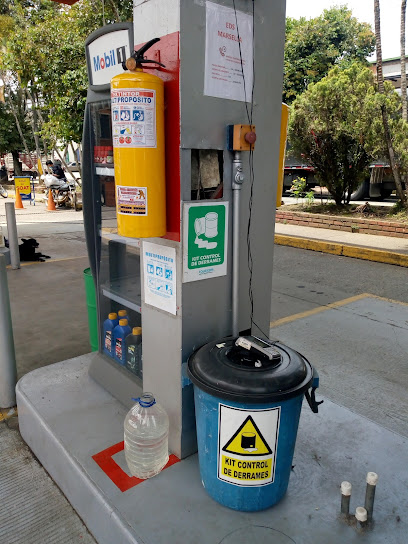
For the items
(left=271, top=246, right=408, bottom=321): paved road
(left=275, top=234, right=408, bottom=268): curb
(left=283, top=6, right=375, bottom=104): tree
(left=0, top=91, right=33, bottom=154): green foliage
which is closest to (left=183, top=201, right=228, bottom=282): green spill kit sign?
(left=271, top=246, right=408, bottom=321): paved road

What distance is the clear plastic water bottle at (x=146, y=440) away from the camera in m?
2.21

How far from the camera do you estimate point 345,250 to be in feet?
27.3

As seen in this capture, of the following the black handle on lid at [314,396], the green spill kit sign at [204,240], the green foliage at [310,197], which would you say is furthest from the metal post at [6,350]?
the green foliage at [310,197]

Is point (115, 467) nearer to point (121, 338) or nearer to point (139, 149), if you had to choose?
point (121, 338)

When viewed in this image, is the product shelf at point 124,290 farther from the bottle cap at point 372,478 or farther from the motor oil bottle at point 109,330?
the bottle cap at point 372,478

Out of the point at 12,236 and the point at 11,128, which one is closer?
the point at 12,236

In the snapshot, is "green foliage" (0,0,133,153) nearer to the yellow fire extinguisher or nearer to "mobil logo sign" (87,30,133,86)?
"mobil logo sign" (87,30,133,86)

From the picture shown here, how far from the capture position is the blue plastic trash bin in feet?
5.80

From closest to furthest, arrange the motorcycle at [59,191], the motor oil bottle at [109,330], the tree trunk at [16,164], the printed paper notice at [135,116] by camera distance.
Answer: the printed paper notice at [135,116], the motor oil bottle at [109,330], the motorcycle at [59,191], the tree trunk at [16,164]

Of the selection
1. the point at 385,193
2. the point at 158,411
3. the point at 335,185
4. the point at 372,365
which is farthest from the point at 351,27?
the point at 158,411

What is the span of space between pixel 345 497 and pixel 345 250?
6926 mm

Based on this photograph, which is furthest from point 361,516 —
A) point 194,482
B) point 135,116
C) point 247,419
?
point 135,116

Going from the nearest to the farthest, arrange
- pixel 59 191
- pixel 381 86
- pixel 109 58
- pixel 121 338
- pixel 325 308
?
1. pixel 109 58
2. pixel 121 338
3. pixel 325 308
4. pixel 381 86
5. pixel 59 191

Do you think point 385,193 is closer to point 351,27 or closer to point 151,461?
point 351,27
